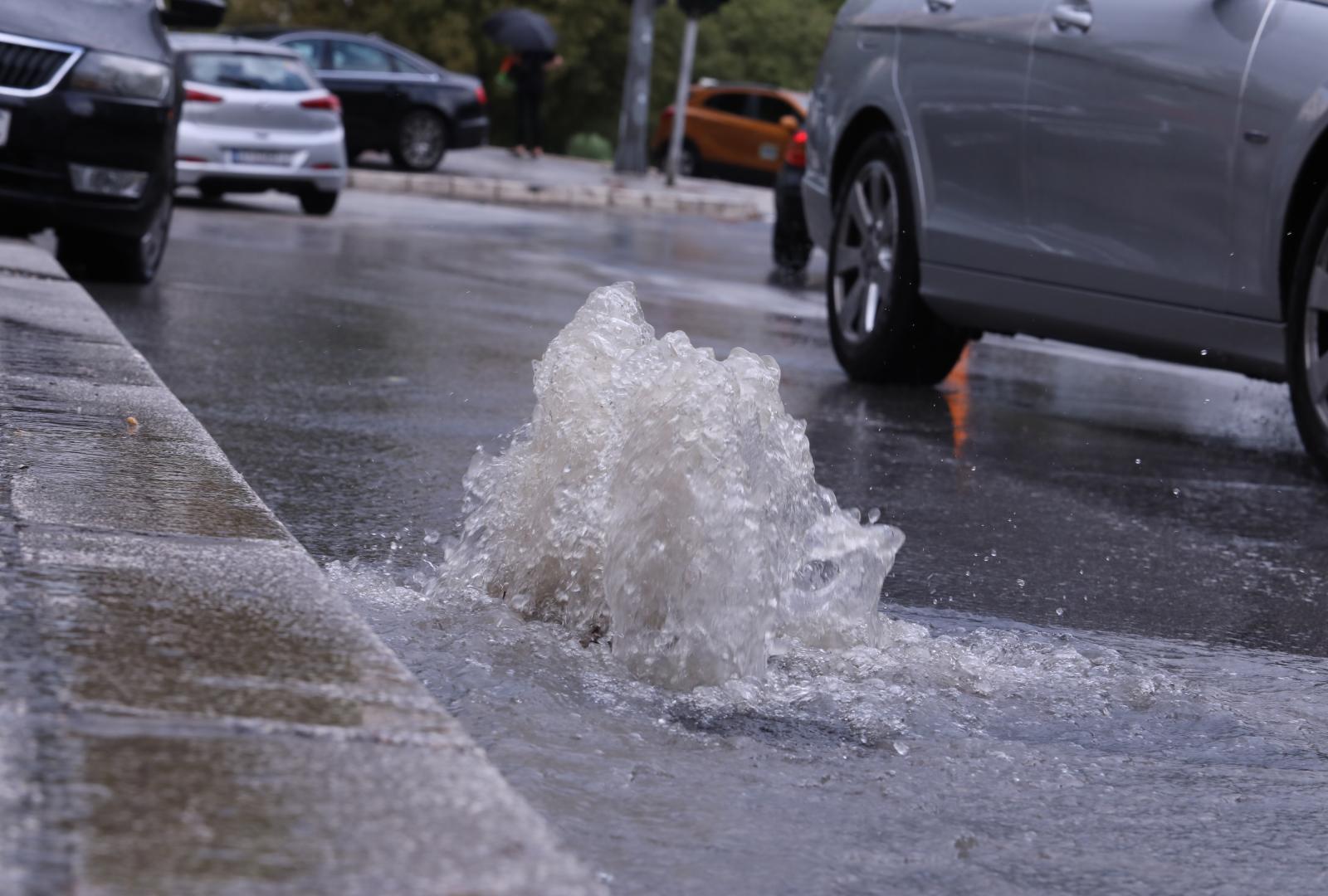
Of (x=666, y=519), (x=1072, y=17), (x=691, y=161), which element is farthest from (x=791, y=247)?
(x=691, y=161)

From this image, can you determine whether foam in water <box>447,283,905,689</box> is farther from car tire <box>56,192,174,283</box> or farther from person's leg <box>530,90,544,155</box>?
person's leg <box>530,90,544,155</box>

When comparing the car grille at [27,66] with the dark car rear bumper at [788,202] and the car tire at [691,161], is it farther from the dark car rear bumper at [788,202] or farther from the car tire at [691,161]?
the car tire at [691,161]

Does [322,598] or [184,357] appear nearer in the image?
[322,598]

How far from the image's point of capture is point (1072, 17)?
6980mm

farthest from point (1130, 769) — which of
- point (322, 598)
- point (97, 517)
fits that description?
point (97, 517)

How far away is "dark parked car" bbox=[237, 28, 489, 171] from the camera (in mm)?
26391

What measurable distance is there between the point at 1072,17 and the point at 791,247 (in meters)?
8.93

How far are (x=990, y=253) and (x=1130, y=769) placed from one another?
4216 mm

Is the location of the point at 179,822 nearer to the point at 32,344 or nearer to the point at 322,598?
the point at 322,598

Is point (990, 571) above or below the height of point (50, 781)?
below

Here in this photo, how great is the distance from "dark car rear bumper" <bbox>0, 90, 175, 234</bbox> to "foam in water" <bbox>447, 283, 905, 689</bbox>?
5.30 meters

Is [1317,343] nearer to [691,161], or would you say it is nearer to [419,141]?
[419,141]

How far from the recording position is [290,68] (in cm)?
1912

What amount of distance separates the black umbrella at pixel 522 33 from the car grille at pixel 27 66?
69.7 feet
